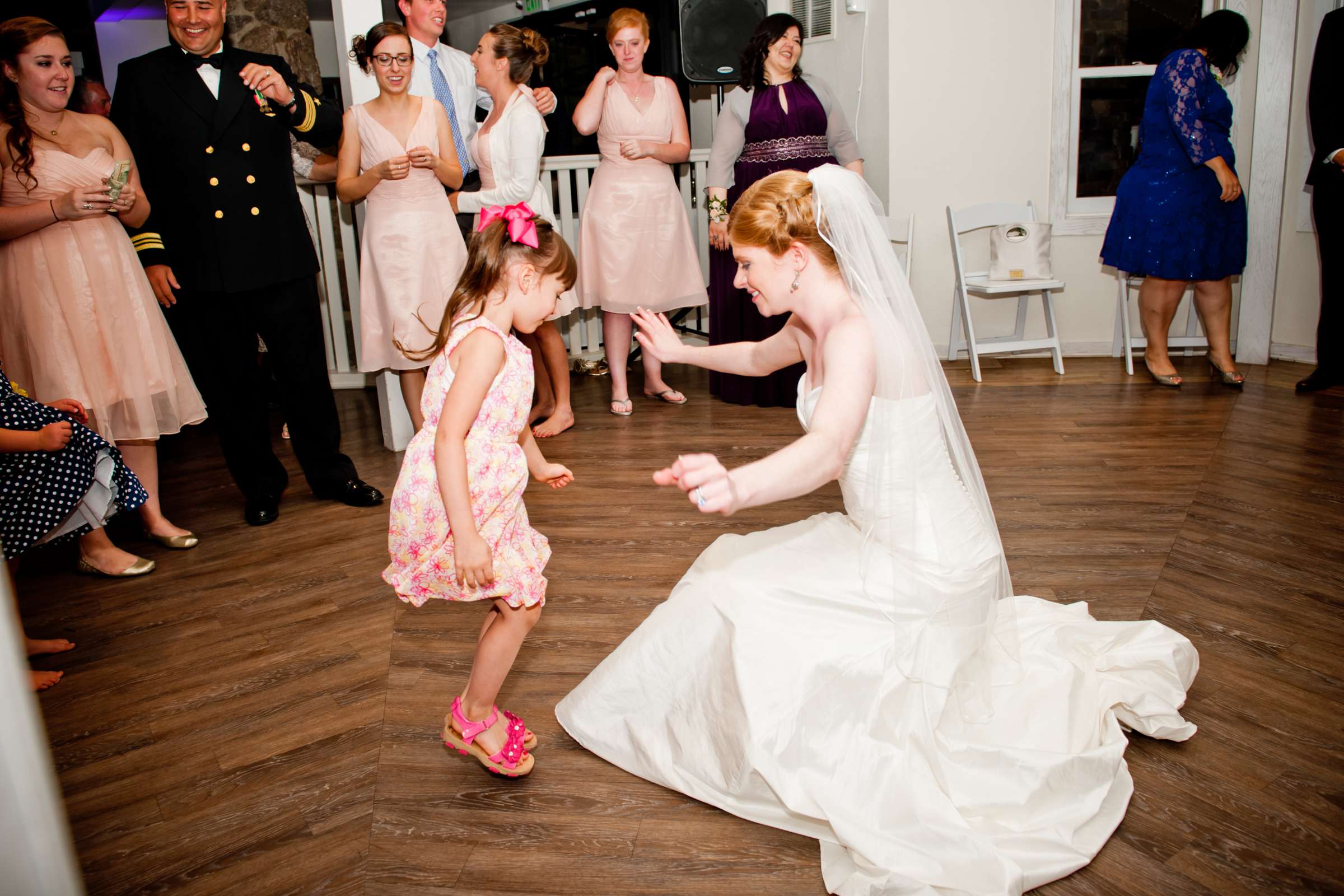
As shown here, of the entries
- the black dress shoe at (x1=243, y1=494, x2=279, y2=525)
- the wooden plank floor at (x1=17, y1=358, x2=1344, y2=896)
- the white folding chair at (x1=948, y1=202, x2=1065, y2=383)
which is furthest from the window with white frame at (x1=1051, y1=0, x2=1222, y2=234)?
the black dress shoe at (x1=243, y1=494, x2=279, y2=525)

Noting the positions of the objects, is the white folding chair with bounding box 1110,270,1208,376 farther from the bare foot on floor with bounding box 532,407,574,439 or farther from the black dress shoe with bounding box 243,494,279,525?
the black dress shoe with bounding box 243,494,279,525

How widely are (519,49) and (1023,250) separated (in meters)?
2.77

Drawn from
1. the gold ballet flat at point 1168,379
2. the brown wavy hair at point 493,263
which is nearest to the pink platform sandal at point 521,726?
the brown wavy hair at point 493,263

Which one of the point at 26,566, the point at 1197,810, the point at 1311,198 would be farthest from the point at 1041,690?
the point at 1311,198

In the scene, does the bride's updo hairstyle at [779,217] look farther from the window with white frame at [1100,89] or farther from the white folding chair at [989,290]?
the window with white frame at [1100,89]

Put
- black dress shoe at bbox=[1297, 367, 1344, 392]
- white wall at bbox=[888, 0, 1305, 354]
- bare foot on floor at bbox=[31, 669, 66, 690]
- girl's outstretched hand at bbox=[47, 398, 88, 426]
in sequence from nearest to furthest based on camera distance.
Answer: bare foot on floor at bbox=[31, 669, 66, 690]
girl's outstretched hand at bbox=[47, 398, 88, 426]
black dress shoe at bbox=[1297, 367, 1344, 392]
white wall at bbox=[888, 0, 1305, 354]

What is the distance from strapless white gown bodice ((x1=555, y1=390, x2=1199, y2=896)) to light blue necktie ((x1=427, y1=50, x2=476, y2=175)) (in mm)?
2935

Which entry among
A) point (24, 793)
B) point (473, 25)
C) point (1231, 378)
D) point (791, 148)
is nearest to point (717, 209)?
point (791, 148)

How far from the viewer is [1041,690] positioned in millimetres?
1975

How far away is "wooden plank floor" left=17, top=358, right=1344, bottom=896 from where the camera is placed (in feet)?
5.79

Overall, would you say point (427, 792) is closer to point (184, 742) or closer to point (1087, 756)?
point (184, 742)

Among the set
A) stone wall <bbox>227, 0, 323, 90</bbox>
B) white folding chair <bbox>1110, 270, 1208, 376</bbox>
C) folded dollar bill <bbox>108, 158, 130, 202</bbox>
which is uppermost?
stone wall <bbox>227, 0, 323, 90</bbox>

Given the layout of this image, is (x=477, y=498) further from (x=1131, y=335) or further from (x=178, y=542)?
(x=1131, y=335)

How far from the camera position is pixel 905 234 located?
17.5 ft
